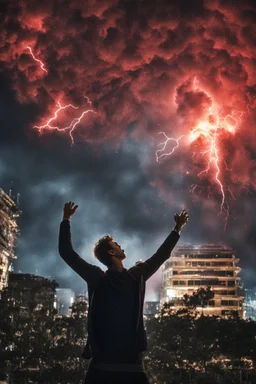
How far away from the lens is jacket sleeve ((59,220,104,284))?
122 inches

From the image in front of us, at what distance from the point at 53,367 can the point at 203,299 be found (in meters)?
30.1

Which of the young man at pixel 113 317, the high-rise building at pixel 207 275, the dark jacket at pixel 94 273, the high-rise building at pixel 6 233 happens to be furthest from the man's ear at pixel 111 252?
the high-rise building at pixel 207 275

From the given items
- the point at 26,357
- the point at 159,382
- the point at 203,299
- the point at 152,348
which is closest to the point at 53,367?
the point at 26,357

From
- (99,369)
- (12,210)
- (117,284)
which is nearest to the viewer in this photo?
(99,369)

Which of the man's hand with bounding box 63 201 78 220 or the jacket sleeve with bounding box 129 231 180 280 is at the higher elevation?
the man's hand with bounding box 63 201 78 220

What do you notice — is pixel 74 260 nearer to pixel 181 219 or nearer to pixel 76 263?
pixel 76 263

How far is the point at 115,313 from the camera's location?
2.89m

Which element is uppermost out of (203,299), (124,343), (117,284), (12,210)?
(12,210)

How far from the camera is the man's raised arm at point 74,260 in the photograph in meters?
3.10

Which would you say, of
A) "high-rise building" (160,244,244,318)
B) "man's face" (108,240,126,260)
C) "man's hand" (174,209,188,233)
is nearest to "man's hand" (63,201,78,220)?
"man's face" (108,240,126,260)

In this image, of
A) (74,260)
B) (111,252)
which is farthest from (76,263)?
(111,252)

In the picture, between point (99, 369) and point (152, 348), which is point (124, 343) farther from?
point (152, 348)

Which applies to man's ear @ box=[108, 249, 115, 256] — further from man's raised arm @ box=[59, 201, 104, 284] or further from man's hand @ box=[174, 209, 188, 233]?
man's hand @ box=[174, 209, 188, 233]

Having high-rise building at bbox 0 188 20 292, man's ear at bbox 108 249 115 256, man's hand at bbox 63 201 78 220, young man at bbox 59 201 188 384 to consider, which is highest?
high-rise building at bbox 0 188 20 292
